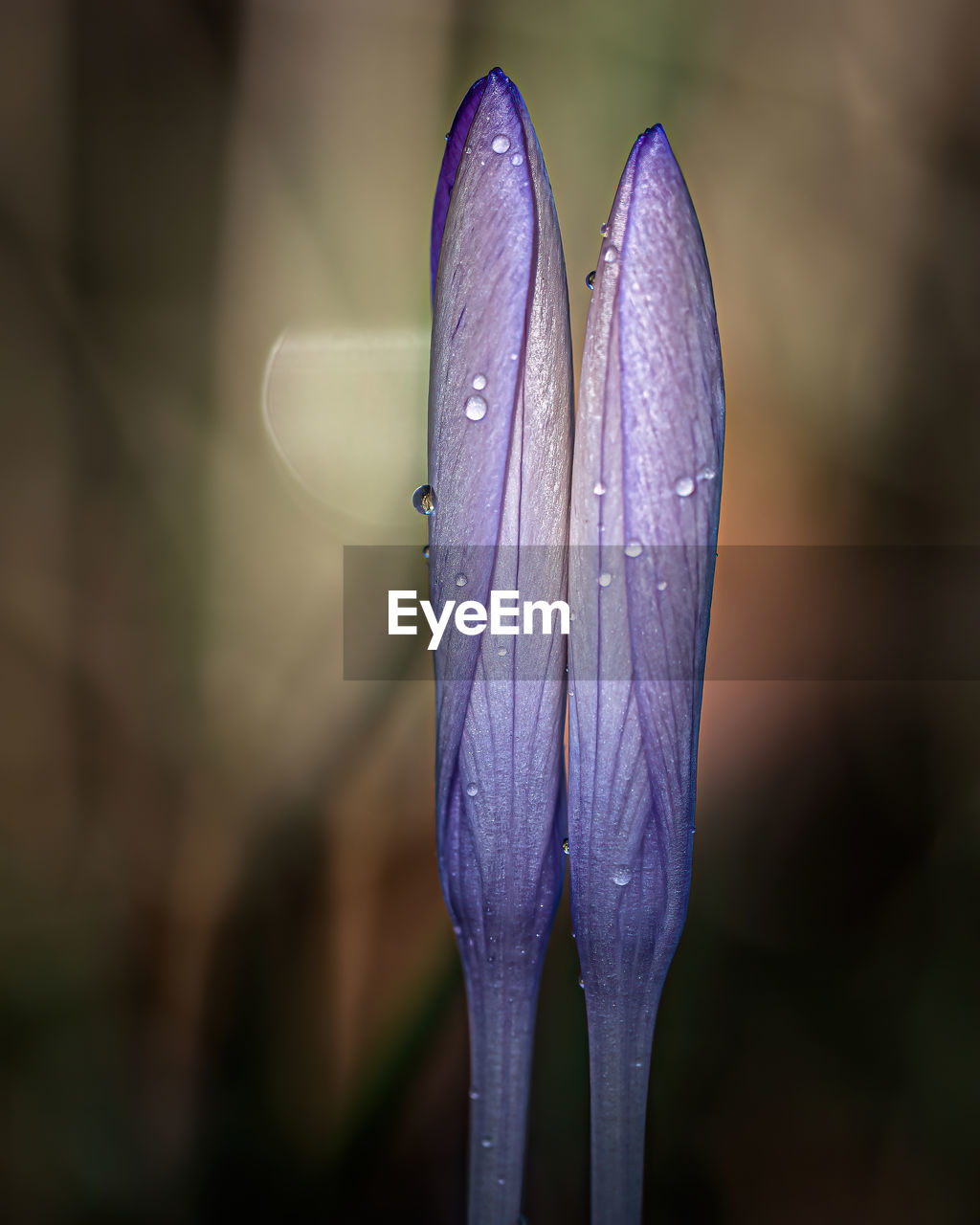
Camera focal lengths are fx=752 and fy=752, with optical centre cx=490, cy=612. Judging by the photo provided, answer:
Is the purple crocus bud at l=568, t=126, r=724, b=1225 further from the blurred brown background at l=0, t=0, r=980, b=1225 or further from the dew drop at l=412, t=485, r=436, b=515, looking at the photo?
the blurred brown background at l=0, t=0, r=980, b=1225

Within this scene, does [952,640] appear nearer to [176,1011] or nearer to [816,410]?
[816,410]

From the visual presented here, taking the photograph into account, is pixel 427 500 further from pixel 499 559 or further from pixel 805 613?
pixel 805 613

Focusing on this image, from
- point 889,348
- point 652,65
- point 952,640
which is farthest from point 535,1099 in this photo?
point 652,65

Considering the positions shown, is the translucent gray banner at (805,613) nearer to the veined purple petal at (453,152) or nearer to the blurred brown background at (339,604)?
the blurred brown background at (339,604)

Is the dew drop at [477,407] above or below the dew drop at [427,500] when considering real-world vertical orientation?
above

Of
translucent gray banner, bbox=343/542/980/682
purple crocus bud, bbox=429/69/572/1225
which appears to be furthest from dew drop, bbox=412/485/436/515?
translucent gray banner, bbox=343/542/980/682

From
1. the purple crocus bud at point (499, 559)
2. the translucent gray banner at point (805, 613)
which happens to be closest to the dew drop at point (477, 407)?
the purple crocus bud at point (499, 559)
